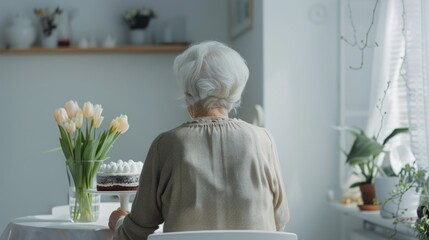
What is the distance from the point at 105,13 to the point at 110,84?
528 millimetres

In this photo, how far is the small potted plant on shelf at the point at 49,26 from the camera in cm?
557

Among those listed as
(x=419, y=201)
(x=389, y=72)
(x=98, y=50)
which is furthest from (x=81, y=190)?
(x=98, y=50)

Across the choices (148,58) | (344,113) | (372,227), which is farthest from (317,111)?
(148,58)

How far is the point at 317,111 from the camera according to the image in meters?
4.61

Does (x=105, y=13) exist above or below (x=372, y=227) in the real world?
above

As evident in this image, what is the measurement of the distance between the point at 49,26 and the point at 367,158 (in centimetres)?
266

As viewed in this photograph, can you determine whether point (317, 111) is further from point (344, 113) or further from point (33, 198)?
point (33, 198)

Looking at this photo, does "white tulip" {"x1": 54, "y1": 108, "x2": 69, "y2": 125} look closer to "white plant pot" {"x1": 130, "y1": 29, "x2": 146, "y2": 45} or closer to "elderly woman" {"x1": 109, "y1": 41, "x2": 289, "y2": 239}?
"elderly woman" {"x1": 109, "y1": 41, "x2": 289, "y2": 239}

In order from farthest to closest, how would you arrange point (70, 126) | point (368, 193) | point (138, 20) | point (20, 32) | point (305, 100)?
point (138, 20), point (20, 32), point (305, 100), point (368, 193), point (70, 126)

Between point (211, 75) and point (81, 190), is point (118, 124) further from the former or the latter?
point (211, 75)

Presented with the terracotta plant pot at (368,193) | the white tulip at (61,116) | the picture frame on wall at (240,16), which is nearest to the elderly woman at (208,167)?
the white tulip at (61,116)

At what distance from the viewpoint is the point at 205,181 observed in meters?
2.26

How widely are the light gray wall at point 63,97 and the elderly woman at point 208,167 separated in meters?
3.28

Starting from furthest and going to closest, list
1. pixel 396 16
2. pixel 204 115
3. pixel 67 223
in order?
pixel 396 16
pixel 67 223
pixel 204 115
